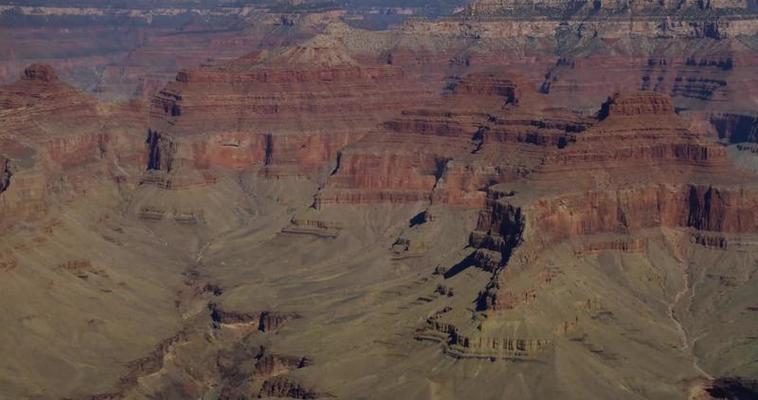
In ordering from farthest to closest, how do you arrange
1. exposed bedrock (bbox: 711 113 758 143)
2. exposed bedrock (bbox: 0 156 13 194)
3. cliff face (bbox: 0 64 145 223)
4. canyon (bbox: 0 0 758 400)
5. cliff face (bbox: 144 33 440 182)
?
exposed bedrock (bbox: 711 113 758 143) < cliff face (bbox: 144 33 440 182) < cliff face (bbox: 0 64 145 223) < exposed bedrock (bbox: 0 156 13 194) < canyon (bbox: 0 0 758 400)

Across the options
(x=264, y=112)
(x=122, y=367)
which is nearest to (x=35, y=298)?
(x=122, y=367)

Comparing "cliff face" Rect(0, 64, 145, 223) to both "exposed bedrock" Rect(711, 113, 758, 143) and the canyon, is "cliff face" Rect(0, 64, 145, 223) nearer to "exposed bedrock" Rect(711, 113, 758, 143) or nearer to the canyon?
the canyon

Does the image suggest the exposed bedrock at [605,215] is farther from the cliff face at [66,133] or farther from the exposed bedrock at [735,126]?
the exposed bedrock at [735,126]

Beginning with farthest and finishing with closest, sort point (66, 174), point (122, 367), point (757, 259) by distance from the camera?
point (66, 174) < point (757, 259) < point (122, 367)

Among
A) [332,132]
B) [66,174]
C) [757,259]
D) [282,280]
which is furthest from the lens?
[332,132]

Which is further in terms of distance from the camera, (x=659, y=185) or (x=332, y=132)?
(x=332, y=132)

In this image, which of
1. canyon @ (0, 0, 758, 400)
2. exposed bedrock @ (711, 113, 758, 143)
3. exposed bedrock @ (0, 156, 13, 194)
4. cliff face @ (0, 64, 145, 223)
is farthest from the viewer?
exposed bedrock @ (711, 113, 758, 143)

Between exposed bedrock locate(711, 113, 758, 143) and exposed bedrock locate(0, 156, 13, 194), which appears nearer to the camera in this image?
exposed bedrock locate(0, 156, 13, 194)

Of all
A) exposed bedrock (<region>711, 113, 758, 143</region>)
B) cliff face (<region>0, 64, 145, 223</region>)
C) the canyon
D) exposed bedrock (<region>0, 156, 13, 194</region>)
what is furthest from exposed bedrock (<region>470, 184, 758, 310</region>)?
exposed bedrock (<region>711, 113, 758, 143</region>)

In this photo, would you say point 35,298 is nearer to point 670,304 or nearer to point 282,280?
point 282,280
